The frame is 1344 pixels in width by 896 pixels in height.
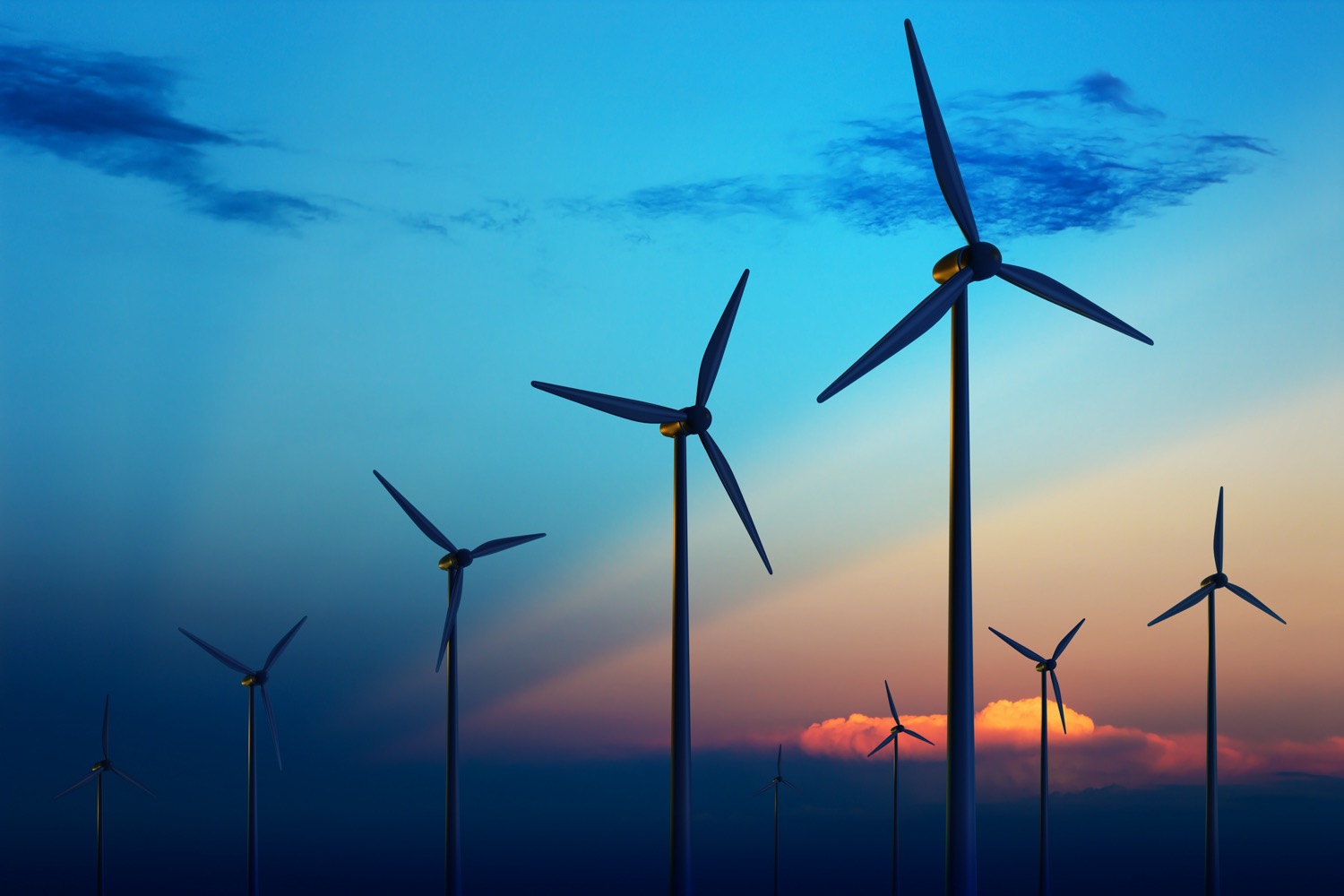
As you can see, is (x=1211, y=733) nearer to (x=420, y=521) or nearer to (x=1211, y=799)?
(x=1211, y=799)

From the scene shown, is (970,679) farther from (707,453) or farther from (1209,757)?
(1209,757)

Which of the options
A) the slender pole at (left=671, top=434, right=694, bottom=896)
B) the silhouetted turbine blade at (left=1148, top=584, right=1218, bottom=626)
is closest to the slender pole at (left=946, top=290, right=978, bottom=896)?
the slender pole at (left=671, top=434, right=694, bottom=896)

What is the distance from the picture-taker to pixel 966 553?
27.8 m

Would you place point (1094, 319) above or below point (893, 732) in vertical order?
above

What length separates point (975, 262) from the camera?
31547mm

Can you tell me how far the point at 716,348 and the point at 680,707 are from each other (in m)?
14.1

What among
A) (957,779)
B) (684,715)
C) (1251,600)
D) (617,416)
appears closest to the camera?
(957,779)

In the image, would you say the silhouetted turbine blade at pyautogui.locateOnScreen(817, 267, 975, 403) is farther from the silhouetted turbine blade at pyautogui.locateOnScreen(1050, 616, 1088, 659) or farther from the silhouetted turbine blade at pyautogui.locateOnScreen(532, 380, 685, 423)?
the silhouetted turbine blade at pyautogui.locateOnScreen(1050, 616, 1088, 659)

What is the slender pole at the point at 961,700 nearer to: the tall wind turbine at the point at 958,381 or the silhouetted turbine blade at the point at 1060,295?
the tall wind turbine at the point at 958,381

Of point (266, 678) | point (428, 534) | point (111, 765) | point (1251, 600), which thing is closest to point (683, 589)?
point (428, 534)

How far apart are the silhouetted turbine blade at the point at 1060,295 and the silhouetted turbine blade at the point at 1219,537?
→ 41.1 meters

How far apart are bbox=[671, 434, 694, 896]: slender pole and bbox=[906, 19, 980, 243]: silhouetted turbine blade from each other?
45.3 ft

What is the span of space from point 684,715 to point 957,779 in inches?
640

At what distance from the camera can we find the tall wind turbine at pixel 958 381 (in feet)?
88.0
